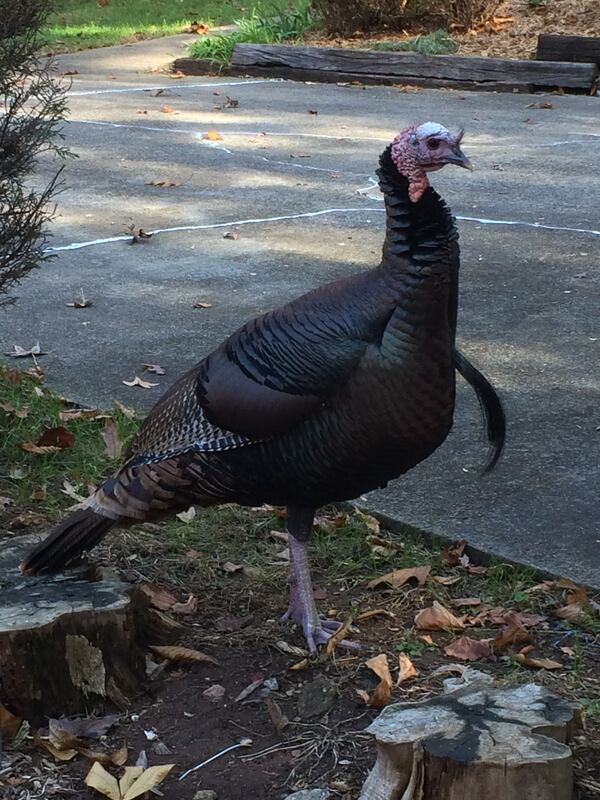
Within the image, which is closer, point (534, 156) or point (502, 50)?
point (534, 156)

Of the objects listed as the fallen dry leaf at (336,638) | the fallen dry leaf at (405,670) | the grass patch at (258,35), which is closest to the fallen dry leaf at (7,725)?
Answer: the fallen dry leaf at (336,638)

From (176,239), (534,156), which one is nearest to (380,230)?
(176,239)

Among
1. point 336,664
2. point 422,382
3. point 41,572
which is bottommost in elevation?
point 336,664

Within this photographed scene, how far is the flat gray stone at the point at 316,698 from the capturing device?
3293 mm

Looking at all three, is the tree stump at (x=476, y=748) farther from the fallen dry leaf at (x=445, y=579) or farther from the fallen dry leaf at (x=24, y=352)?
the fallen dry leaf at (x=24, y=352)

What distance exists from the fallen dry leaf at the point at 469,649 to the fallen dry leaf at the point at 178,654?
70 cm

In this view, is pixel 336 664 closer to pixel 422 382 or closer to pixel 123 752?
pixel 123 752

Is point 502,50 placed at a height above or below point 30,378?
above

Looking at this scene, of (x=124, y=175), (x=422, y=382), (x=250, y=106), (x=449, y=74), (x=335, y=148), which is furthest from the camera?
(x=449, y=74)

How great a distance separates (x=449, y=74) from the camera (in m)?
13.4

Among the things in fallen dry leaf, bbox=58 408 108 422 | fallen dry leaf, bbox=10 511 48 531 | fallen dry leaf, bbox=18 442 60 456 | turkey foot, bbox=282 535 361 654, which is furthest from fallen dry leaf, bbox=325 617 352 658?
fallen dry leaf, bbox=58 408 108 422

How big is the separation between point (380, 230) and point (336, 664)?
464 cm

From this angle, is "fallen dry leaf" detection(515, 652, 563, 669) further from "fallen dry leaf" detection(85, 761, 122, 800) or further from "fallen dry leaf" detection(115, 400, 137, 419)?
"fallen dry leaf" detection(115, 400, 137, 419)

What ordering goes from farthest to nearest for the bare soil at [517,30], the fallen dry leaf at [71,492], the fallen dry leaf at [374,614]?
the bare soil at [517,30], the fallen dry leaf at [71,492], the fallen dry leaf at [374,614]
